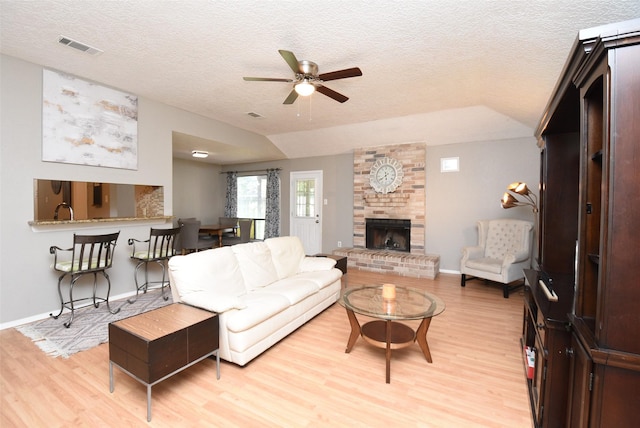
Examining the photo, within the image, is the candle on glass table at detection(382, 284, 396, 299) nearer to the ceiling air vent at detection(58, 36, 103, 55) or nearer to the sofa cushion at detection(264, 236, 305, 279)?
the sofa cushion at detection(264, 236, 305, 279)

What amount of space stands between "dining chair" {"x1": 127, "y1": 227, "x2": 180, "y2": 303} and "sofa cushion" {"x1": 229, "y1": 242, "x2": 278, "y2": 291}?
1.39 meters

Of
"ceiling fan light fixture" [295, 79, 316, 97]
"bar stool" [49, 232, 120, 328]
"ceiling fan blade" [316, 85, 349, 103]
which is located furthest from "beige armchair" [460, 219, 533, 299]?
"bar stool" [49, 232, 120, 328]

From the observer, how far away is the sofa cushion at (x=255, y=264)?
3047mm

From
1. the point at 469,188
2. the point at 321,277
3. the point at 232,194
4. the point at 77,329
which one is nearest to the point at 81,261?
the point at 77,329

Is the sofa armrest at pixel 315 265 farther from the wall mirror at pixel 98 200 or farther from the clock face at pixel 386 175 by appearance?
the clock face at pixel 386 175

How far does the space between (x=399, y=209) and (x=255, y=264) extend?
11.6 feet

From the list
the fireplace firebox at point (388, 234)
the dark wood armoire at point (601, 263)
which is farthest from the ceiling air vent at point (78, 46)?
the fireplace firebox at point (388, 234)

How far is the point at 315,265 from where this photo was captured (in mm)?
3867

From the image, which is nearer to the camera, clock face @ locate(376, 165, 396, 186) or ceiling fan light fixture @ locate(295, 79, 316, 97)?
ceiling fan light fixture @ locate(295, 79, 316, 97)

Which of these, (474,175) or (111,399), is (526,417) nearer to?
(111,399)

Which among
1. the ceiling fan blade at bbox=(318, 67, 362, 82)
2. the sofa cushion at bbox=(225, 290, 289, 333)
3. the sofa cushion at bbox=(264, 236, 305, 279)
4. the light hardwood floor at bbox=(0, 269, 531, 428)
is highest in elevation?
the ceiling fan blade at bbox=(318, 67, 362, 82)

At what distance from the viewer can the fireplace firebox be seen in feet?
19.2

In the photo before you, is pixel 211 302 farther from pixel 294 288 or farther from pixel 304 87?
pixel 304 87

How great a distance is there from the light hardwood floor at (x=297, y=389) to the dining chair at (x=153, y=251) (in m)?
1.33
